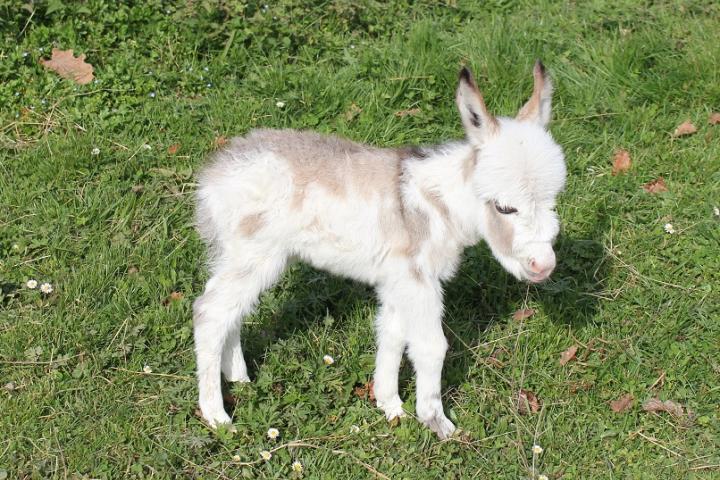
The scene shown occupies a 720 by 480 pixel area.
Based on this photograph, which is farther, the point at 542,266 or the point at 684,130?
the point at 684,130

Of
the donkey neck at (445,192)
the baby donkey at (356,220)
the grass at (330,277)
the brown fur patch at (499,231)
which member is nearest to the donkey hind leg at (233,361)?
the grass at (330,277)

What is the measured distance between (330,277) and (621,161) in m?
2.22

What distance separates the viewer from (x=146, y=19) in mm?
6328

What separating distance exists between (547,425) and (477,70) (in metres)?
2.75

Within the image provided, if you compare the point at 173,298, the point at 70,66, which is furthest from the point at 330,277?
the point at 70,66

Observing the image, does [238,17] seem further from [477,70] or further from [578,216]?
[578,216]

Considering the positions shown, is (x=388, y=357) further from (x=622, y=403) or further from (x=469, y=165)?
(x=622, y=403)

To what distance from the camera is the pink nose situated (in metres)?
4.04

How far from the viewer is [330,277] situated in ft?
17.5

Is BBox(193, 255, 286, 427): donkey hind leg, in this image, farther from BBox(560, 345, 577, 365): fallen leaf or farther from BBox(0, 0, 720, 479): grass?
BBox(560, 345, 577, 365): fallen leaf

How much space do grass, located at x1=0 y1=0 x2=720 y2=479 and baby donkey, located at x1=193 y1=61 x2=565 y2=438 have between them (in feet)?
1.41

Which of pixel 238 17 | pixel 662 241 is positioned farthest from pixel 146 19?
pixel 662 241

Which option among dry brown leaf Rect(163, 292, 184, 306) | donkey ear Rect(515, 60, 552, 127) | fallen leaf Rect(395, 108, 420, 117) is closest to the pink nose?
donkey ear Rect(515, 60, 552, 127)

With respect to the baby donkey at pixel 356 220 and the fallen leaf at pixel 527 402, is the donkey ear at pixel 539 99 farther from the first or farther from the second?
the fallen leaf at pixel 527 402
